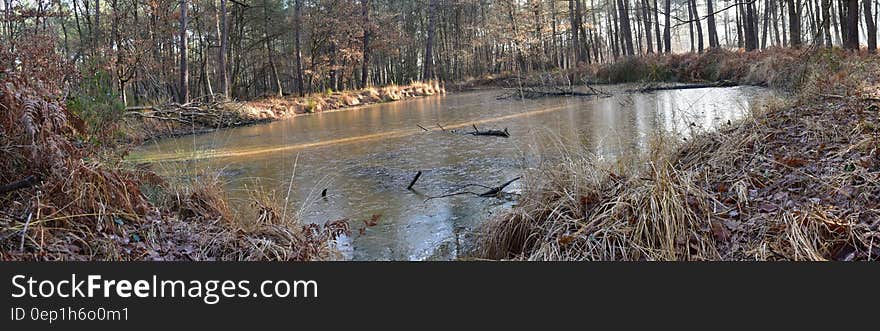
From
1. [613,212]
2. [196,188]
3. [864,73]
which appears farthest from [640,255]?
[864,73]

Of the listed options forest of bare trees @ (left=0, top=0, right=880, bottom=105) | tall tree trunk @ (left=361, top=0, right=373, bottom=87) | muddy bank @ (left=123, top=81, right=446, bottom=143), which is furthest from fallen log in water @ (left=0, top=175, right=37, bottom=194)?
tall tree trunk @ (left=361, top=0, right=373, bottom=87)

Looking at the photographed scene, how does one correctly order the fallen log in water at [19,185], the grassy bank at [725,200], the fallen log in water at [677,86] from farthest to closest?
1. the fallen log in water at [677,86]
2. the fallen log in water at [19,185]
3. the grassy bank at [725,200]

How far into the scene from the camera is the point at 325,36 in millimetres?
29656

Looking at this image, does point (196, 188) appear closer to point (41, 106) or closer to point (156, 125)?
point (41, 106)

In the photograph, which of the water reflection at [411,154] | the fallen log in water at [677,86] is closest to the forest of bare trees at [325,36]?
the water reflection at [411,154]

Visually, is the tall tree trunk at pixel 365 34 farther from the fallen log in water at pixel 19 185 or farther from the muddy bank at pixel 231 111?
the fallen log in water at pixel 19 185

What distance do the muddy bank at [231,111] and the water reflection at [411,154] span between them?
20.4 inches

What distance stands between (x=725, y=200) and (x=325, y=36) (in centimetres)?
2737

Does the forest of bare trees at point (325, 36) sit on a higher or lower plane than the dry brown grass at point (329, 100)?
higher

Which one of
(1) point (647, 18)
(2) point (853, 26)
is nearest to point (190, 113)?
(1) point (647, 18)

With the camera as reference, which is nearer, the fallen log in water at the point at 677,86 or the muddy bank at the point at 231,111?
the muddy bank at the point at 231,111

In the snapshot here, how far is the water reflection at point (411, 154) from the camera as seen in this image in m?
5.54

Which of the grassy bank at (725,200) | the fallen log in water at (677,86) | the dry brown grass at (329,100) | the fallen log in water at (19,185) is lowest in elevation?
the grassy bank at (725,200)

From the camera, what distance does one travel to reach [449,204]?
6.19 m
